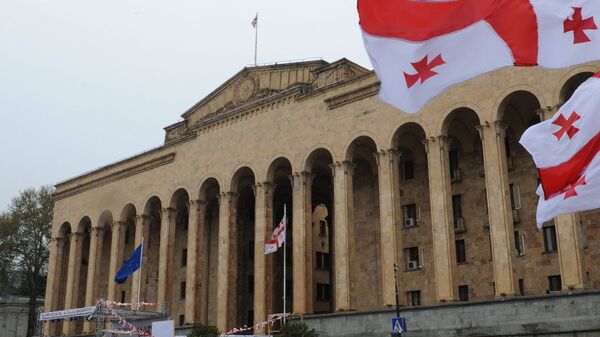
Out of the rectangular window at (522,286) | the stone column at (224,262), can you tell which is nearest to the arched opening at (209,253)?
the stone column at (224,262)

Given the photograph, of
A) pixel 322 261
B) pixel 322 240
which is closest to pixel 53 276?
pixel 322 240

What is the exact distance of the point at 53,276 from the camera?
2189 inches

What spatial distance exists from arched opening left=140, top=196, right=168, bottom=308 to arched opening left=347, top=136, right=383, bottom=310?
50.9ft

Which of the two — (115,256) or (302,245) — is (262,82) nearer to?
(302,245)

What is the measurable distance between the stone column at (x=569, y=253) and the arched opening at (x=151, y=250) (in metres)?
29.2

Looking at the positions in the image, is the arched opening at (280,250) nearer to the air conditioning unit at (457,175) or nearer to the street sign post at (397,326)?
→ the air conditioning unit at (457,175)

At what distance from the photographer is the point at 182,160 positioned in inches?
1839

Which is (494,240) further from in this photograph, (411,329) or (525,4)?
(525,4)

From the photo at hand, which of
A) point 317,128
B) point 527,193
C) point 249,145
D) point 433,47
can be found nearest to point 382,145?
point 317,128

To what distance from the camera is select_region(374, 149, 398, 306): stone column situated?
3203 centimetres

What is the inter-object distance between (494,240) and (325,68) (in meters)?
15.0

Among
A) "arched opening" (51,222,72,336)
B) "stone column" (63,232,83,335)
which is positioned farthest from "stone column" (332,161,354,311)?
"arched opening" (51,222,72,336)

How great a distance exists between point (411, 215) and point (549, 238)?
815cm

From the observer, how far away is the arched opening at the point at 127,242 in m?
49.2
